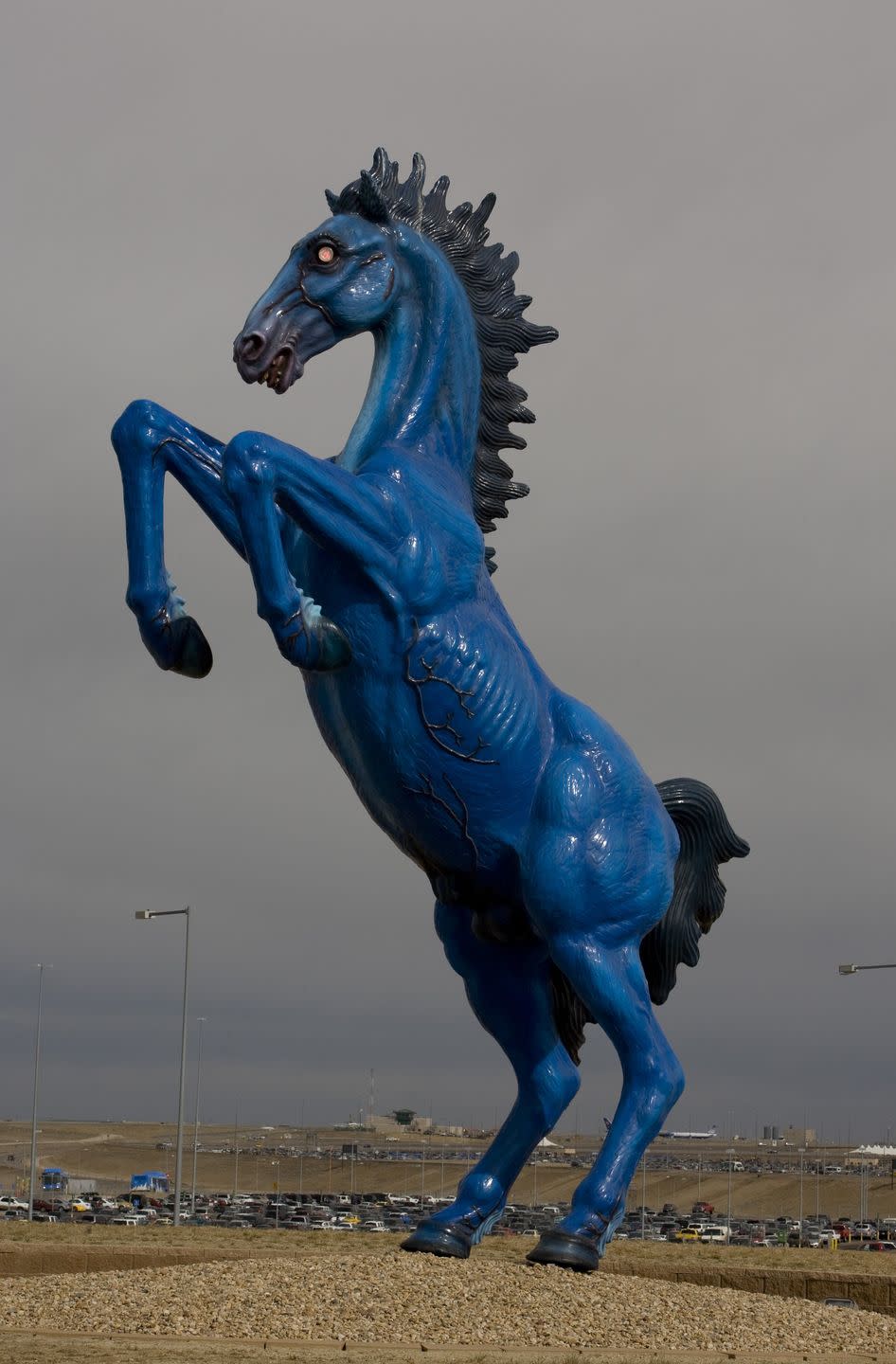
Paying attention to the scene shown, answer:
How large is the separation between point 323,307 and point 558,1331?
17.3 feet

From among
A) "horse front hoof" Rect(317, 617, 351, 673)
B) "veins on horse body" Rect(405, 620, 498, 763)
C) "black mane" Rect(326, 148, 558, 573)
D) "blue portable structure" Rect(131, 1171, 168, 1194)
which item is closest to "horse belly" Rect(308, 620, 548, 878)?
"veins on horse body" Rect(405, 620, 498, 763)

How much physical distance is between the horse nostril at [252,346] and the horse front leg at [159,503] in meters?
0.52

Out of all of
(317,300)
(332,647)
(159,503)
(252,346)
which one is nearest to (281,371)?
(252,346)

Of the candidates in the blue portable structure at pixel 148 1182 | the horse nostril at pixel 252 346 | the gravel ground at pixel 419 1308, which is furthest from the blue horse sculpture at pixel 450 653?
the blue portable structure at pixel 148 1182

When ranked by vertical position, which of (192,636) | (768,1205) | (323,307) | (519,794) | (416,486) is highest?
(323,307)

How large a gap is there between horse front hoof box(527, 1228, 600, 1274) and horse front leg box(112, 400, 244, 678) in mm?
3486

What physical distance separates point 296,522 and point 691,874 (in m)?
3.54

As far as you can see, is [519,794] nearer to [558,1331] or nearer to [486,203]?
[558,1331]

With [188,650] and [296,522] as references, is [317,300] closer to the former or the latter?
[296,522]

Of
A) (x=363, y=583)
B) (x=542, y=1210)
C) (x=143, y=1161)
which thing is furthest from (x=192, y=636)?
(x=143, y=1161)

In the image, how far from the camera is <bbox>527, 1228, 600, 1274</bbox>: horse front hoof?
342 inches

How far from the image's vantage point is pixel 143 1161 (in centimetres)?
9994

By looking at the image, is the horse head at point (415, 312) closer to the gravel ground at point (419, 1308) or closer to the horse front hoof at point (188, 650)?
the horse front hoof at point (188, 650)

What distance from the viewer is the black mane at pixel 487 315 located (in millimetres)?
9758
